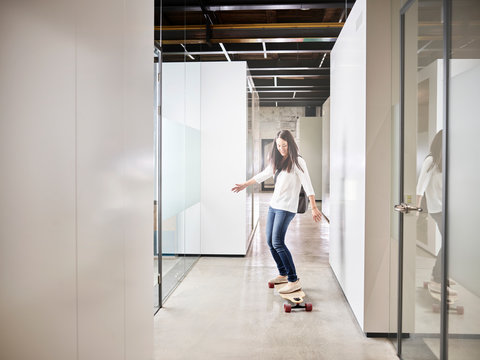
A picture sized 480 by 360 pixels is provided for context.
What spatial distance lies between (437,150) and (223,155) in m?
3.88

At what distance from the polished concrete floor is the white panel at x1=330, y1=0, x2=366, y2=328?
0.77 ft

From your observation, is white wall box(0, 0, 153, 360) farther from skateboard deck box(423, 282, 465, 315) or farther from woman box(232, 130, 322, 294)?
woman box(232, 130, 322, 294)

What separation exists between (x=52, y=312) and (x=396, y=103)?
2.50 meters

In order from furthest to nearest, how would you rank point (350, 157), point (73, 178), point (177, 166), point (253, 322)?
point (177, 166)
point (350, 157)
point (253, 322)
point (73, 178)

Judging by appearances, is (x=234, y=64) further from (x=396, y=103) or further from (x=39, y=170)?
(x=39, y=170)

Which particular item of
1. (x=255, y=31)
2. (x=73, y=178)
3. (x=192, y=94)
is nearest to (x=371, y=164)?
(x=73, y=178)

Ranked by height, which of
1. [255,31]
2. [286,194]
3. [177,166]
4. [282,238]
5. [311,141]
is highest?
[255,31]

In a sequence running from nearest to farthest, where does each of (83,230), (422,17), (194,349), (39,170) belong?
(39,170) < (83,230) < (422,17) < (194,349)

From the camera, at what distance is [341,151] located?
4.16 meters

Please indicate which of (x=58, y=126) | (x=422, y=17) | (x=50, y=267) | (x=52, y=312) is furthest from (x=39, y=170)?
(x=422, y=17)

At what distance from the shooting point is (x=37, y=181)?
1.39m

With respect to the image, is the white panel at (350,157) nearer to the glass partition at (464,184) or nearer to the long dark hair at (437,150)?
the long dark hair at (437,150)

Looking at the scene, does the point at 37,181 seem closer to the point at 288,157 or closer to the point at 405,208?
the point at 405,208

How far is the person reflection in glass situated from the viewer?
2.05m
